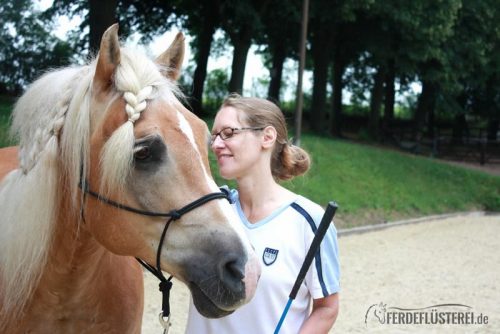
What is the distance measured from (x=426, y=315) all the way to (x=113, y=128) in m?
5.51

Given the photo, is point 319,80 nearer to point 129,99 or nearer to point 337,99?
point 337,99

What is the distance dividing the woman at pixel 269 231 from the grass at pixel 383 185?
7782 mm

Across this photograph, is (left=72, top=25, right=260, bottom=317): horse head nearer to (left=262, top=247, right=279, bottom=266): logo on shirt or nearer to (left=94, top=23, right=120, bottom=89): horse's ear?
(left=94, top=23, right=120, bottom=89): horse's ear

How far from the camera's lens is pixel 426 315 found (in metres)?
6.39

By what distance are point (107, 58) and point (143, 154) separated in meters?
0.39

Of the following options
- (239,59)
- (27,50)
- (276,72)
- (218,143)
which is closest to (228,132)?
(218,143)

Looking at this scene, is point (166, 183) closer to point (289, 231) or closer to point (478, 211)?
point (289, 231)

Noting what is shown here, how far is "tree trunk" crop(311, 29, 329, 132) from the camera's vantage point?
21766 millimetres

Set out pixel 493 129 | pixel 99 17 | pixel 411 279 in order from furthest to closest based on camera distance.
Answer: pixel 493 129 < pixel 99 17 < pixel 411 279

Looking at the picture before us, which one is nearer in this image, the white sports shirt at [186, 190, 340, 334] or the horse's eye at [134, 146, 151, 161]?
the horse's eye at [134, 146, 151, 161]

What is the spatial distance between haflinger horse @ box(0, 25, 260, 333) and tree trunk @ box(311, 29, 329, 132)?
19760 mm

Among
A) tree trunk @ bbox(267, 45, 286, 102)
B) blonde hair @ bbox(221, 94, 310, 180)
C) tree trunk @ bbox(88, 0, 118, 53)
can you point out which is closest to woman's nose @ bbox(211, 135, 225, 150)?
blonde hair @ bbox(221, 94, 310, 180)

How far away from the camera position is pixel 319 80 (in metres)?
22.1

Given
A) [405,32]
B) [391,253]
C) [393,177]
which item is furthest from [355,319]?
[405,32]
